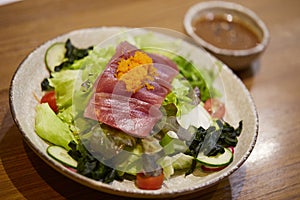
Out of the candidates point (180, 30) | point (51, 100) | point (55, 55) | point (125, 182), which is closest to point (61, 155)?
point (125, 182)

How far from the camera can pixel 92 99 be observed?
210 centimetres

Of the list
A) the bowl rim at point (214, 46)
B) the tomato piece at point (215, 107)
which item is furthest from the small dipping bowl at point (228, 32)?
the tomato piece at point (215, 107)

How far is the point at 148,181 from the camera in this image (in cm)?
196

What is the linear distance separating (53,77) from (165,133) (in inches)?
30.2

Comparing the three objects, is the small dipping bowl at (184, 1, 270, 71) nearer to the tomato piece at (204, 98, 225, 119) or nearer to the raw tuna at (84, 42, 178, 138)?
the tomato piece at (204, 98, 225, 119)

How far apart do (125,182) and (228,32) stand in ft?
5.40

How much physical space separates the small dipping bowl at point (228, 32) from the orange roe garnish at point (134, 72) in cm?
88

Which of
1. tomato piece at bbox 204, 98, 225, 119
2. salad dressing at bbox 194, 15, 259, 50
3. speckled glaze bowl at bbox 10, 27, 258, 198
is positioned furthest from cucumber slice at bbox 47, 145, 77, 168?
salad dressing at bbox 194, 15, 259, 50

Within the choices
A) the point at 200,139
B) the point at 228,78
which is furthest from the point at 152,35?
the point at 200,139

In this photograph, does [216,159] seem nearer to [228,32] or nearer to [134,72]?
[134,72]

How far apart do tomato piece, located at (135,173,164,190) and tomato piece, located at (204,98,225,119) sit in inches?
25.9

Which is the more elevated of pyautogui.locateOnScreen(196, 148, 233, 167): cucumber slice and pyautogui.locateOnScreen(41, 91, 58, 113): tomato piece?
pyautogui.locateOnScreen(41, 91, 58, 113): tomato piece

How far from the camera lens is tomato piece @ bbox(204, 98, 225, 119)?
248 centimetres

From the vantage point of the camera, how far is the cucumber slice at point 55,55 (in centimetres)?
245
